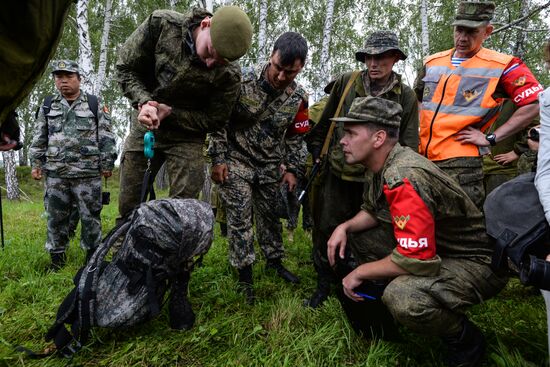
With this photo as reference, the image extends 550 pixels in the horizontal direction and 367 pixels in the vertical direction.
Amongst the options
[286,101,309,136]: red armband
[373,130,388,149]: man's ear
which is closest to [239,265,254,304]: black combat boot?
[286,101,309,136]: red armband

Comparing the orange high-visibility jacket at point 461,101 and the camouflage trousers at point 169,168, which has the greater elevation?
the orange high-visibility jacket at point 461,101

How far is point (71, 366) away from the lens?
2193 millimetres

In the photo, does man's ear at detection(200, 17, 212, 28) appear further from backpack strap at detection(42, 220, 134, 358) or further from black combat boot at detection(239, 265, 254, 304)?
black combat boot at detection(239, 265, 254, 304)

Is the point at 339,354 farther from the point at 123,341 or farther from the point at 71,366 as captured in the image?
the point at 71,366

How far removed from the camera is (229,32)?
2.35 m

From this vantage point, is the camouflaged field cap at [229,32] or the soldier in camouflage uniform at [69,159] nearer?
the camouflaged field cap at [229,32]

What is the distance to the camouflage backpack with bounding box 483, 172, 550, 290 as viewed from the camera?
1705 mm

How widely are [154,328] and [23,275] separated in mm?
1708

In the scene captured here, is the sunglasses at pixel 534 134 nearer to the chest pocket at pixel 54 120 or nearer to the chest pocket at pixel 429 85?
the chest pocket at pixel 429 85

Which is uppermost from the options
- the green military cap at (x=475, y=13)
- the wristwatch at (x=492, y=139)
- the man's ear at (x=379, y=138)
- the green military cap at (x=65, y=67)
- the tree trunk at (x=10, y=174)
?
the green military cap at (x=475, y=13)

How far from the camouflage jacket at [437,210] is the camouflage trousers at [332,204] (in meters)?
0.83

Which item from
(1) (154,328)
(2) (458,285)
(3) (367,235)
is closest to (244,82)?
(3) (367,235)

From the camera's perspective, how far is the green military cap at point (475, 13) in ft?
9.84

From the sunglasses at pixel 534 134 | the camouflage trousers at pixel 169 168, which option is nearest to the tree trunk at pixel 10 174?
the camouflage trousers at pixel 169 168
